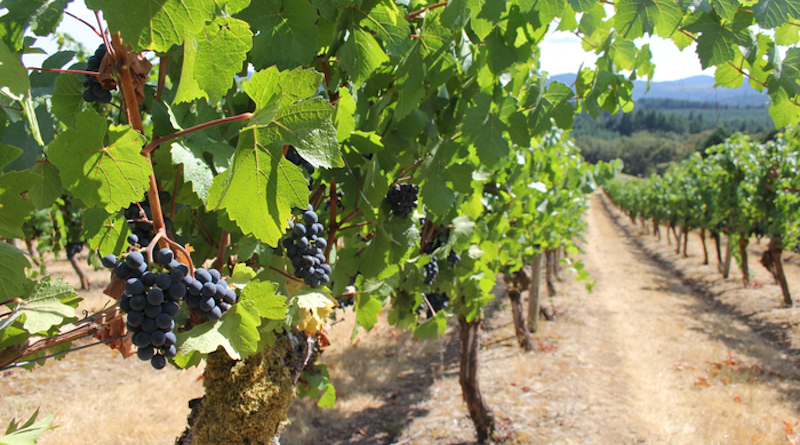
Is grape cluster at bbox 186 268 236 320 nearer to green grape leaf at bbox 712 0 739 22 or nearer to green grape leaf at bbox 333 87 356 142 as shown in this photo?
green grape leaf at bbox 333 87 356 142

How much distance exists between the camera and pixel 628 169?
98.1m

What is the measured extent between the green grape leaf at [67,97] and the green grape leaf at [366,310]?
4.94ft

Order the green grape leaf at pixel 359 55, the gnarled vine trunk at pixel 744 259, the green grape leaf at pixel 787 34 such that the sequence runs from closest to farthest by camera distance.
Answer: the green grape leaf at pixel 359 55 → the green grape leaf at pixel 787 34 → the gnarled vine trunk at pixel 744 259

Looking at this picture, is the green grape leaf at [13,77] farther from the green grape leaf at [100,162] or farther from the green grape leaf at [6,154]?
the green grape leaf at [6,154]

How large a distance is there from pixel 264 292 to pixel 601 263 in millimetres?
21595

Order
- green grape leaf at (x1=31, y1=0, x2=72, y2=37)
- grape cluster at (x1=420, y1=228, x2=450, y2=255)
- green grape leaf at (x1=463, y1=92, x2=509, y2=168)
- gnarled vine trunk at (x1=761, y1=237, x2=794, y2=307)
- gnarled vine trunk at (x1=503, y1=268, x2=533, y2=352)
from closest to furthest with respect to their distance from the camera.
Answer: green grape leaf at (x1=31, y1=0, x2=72, y2=37)
green grape leaf at (x1=463, y1=92, x2=509, y2=168)
grape cluster at (x1=420, y1=228, x2=450, y2=255)
gnarled vine trunk at (x1=503, y1=268, x2=533, y2=352)
gnarled vine trunk at (x1=761, y1=237, x2=794, y2=307)

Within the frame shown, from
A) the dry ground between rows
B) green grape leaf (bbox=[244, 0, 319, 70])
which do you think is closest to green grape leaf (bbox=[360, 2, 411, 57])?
green grape leaf (bbox=[244, 0, 319, 70])

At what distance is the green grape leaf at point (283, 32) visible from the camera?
1.45 meters

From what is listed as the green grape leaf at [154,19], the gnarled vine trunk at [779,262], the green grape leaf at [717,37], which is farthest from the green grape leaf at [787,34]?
the gnarled vine trunk at [779,262]

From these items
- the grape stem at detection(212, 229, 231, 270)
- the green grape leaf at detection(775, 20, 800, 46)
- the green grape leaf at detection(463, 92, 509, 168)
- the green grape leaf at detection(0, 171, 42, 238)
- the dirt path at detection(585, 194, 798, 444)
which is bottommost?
the dirt path at detection(585, 194, 798, 444)

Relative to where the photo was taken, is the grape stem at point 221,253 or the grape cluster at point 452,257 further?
the grape cluster at point 452,257

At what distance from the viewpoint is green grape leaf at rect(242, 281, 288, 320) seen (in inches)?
48.9

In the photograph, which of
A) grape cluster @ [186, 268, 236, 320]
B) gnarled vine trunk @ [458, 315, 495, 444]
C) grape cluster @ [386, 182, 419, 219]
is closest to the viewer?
grape cluster @ [186, 268, 236, 320]

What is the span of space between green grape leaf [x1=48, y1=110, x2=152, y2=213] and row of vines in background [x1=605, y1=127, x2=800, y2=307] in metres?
14.9
